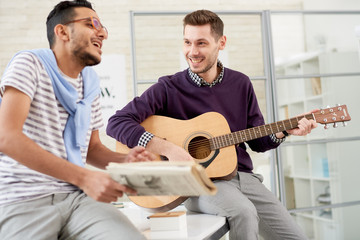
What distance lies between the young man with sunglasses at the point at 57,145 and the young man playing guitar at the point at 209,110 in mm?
692

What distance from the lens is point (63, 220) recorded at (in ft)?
4.66

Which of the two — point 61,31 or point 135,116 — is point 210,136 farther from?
point 61,31

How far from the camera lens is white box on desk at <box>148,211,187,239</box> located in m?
1.71

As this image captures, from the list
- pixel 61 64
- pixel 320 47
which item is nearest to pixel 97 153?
pixel 61 64

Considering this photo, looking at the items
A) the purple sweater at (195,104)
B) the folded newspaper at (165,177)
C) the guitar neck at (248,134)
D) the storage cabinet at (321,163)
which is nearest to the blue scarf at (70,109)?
the folded newspaper at (165,177)

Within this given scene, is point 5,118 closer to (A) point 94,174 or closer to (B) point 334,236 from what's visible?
(A) point 94,174

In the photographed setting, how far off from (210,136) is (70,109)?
3.26ft

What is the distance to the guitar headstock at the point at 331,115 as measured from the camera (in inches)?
91.7

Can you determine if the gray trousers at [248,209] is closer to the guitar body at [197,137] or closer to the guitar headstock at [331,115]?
the guitar body at [197,137]

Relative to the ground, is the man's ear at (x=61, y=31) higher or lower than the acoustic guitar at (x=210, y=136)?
higher

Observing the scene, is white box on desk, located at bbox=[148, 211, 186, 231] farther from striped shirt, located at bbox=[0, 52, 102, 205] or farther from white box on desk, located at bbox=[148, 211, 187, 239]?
striped shirt, located at bbox=[0, 52, 102, 205]

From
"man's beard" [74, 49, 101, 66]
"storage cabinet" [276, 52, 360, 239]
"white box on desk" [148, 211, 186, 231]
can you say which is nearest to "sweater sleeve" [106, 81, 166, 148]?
"white box on desk" [148, 211, 186, 231]

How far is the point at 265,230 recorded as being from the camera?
7.47 ft

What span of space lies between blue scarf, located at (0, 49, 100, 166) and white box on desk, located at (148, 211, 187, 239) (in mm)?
408
